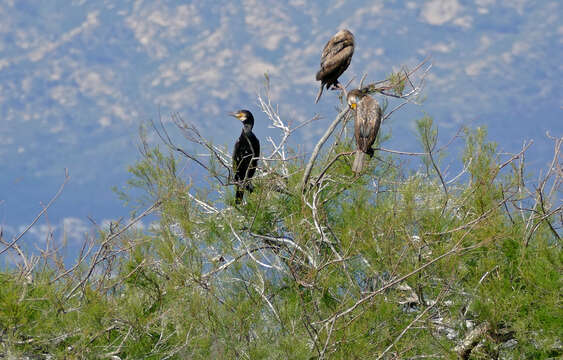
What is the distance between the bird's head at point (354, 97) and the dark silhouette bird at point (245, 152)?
3.54 feet

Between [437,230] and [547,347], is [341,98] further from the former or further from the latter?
[547,347]

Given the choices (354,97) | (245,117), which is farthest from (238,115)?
(354,97)

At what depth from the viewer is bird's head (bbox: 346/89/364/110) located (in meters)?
6.22

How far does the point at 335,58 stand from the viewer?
761cm

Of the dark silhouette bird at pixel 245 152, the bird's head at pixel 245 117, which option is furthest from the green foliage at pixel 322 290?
the bird's head at pixel 245 117

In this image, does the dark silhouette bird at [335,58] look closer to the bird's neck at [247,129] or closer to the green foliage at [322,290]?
the bird's neck at [247,129]

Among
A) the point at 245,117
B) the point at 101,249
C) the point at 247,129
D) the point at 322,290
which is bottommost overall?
the point at 322,290

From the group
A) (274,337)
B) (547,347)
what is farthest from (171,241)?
(547,347)

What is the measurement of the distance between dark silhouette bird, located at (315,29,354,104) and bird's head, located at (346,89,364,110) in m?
1.05

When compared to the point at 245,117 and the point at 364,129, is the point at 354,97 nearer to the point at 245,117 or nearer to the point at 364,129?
the point at 364,129

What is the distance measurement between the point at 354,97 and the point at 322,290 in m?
1.76

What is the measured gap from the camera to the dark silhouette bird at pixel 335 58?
297 inches

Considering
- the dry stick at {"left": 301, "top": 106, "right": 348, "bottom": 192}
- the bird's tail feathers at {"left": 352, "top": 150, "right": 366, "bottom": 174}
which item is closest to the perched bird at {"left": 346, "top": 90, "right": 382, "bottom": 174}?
the bird's tail feathers at {"left": 352, "top": 150, "right": 366, "bottom": 174}

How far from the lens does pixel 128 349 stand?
17.5 feet
